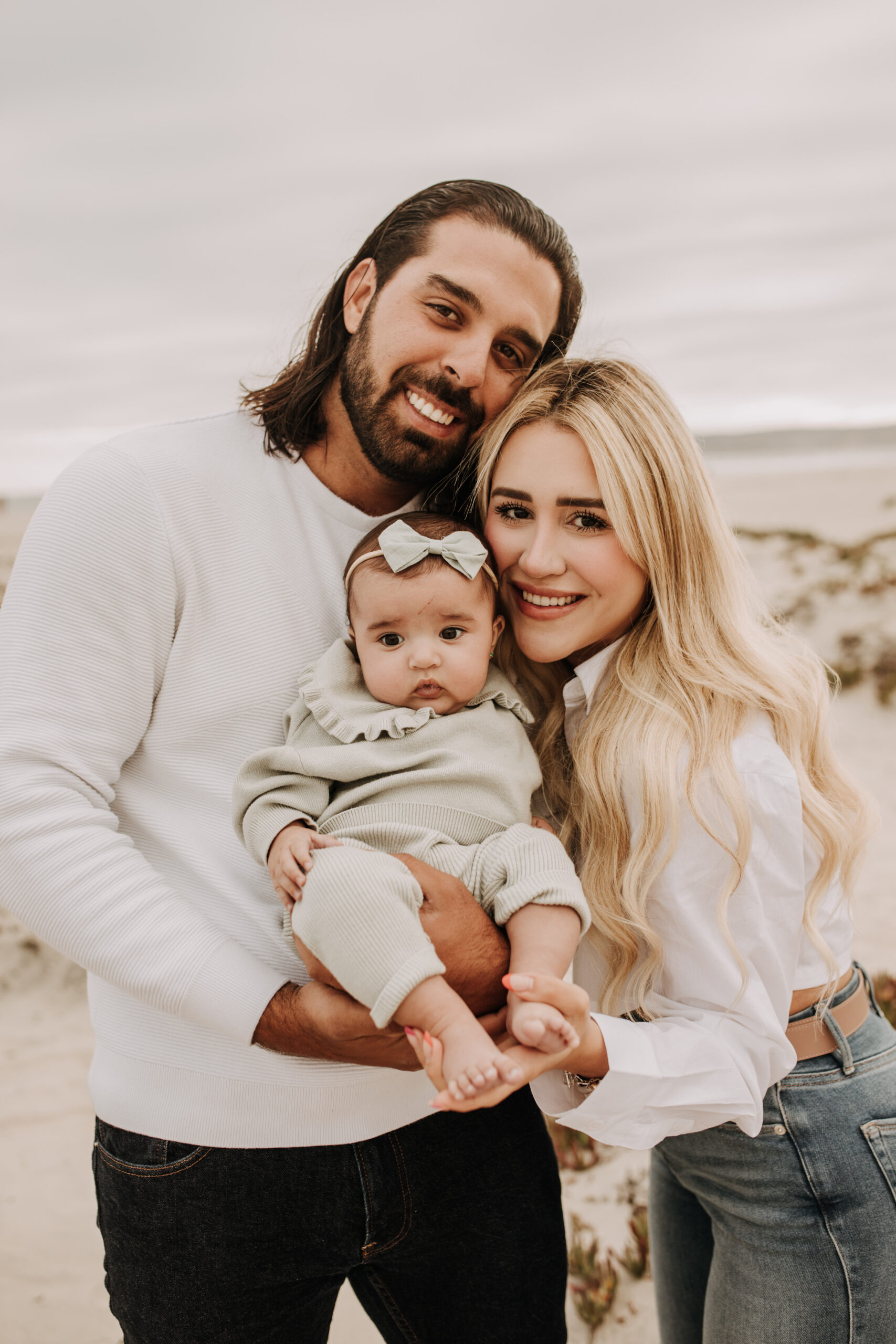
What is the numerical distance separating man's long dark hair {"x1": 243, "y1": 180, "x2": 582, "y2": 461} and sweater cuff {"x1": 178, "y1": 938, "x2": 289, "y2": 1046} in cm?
132

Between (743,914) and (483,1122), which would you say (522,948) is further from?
(483,1122)

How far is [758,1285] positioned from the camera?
2.16 metres

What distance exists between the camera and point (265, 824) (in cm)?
192

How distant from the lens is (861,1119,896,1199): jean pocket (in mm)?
2154

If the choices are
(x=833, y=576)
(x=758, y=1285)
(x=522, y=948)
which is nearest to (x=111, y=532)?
(x=522, y=948)

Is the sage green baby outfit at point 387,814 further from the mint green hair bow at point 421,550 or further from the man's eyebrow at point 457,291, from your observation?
the man's eyebrow at point 457,291

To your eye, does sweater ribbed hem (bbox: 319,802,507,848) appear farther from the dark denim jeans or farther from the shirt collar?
the dark denim jeans

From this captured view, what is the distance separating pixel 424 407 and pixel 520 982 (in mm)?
1575

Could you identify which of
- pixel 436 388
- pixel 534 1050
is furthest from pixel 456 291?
pixel 534 1050

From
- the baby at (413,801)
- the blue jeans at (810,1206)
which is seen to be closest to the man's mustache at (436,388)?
the baby at (413,801)

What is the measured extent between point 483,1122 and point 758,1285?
77cm

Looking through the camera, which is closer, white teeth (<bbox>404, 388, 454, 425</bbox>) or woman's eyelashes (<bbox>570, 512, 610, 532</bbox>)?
woman's eyelashes (<bbox>570, 512, 610, 532</bbox>)

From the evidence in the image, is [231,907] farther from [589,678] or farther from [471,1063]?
[589,678]

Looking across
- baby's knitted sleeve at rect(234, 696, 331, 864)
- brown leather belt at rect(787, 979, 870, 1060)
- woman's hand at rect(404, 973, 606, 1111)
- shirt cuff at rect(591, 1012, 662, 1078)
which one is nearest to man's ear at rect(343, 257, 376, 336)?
baby's knitted sleeve at rect(234, 696, 331, 864)
